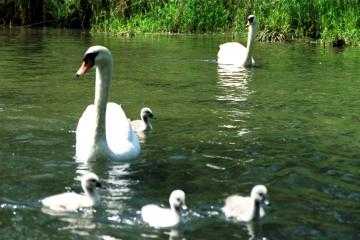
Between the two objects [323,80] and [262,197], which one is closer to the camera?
[262,197]

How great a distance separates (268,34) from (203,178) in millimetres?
17475

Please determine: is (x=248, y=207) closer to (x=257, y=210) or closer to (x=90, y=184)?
(x=257, y=210)

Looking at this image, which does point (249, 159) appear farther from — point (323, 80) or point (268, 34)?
point (268, 34)

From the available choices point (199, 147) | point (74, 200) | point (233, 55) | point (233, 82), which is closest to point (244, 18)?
point (233, 55)

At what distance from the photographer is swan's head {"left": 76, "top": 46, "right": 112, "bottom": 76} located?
9672 mm

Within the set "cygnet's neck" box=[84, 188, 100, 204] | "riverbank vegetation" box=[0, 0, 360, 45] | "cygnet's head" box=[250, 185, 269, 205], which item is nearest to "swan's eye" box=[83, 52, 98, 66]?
"cygnet's neck" box=[84, 188, 100, 204]

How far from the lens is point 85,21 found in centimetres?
3303

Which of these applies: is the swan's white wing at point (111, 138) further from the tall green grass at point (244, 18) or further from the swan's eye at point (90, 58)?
the tall green grass at point (244, 18)

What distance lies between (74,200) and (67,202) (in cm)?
7

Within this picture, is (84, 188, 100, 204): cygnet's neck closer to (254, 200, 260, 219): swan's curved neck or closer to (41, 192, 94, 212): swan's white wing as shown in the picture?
(41, 192, 94, 212): swan's white wing

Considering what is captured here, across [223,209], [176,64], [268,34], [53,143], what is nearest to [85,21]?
[268,34]

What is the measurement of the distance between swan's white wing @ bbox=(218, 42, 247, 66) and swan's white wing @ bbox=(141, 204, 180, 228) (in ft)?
42.1

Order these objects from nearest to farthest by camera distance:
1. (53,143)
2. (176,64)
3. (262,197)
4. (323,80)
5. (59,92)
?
(262,197), (53,143), (59,92), (323,80), (176,64)

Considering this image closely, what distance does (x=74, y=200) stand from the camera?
25.1ft
